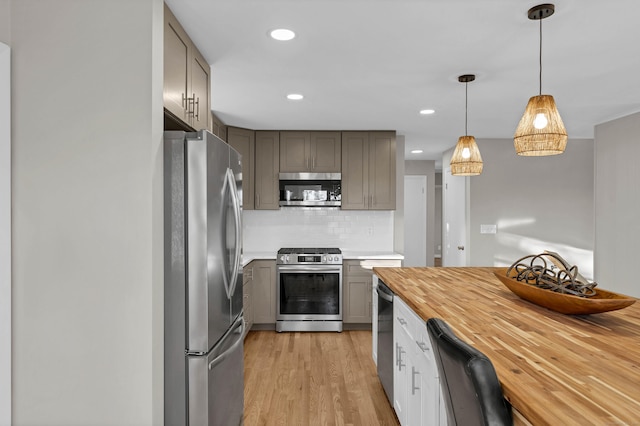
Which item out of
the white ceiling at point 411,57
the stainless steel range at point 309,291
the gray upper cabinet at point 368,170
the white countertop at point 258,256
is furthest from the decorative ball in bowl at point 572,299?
the gray upper cabinet at point 368,170

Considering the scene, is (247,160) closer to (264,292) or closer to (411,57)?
(264,292)

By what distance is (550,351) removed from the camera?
4.43 ft

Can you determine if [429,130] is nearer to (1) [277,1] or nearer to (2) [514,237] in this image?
(2) [514,237]

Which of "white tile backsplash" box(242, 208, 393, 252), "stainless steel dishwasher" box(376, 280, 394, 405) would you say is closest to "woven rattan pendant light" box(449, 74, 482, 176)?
"stainless steel dishwasher" box(376, 280, 394, 405)

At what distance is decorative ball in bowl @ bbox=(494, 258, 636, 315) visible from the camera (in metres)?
1.64

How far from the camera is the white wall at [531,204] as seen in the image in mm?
5629

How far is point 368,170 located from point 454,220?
2.16 metres

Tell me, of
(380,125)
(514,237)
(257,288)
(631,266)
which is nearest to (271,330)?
(257,288)

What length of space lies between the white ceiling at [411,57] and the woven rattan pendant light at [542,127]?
0.39 meters

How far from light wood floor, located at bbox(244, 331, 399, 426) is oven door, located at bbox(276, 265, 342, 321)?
238mm

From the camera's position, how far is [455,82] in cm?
317

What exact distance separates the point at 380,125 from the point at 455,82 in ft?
5.37

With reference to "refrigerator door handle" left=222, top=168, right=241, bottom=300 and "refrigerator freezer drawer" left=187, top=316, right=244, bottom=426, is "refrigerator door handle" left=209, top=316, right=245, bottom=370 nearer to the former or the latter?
"refrigerator freezer drawer" left=187, top=316, right=244, bottom=426

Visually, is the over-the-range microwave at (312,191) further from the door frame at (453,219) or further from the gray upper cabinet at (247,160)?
the door frame at (453,219)
